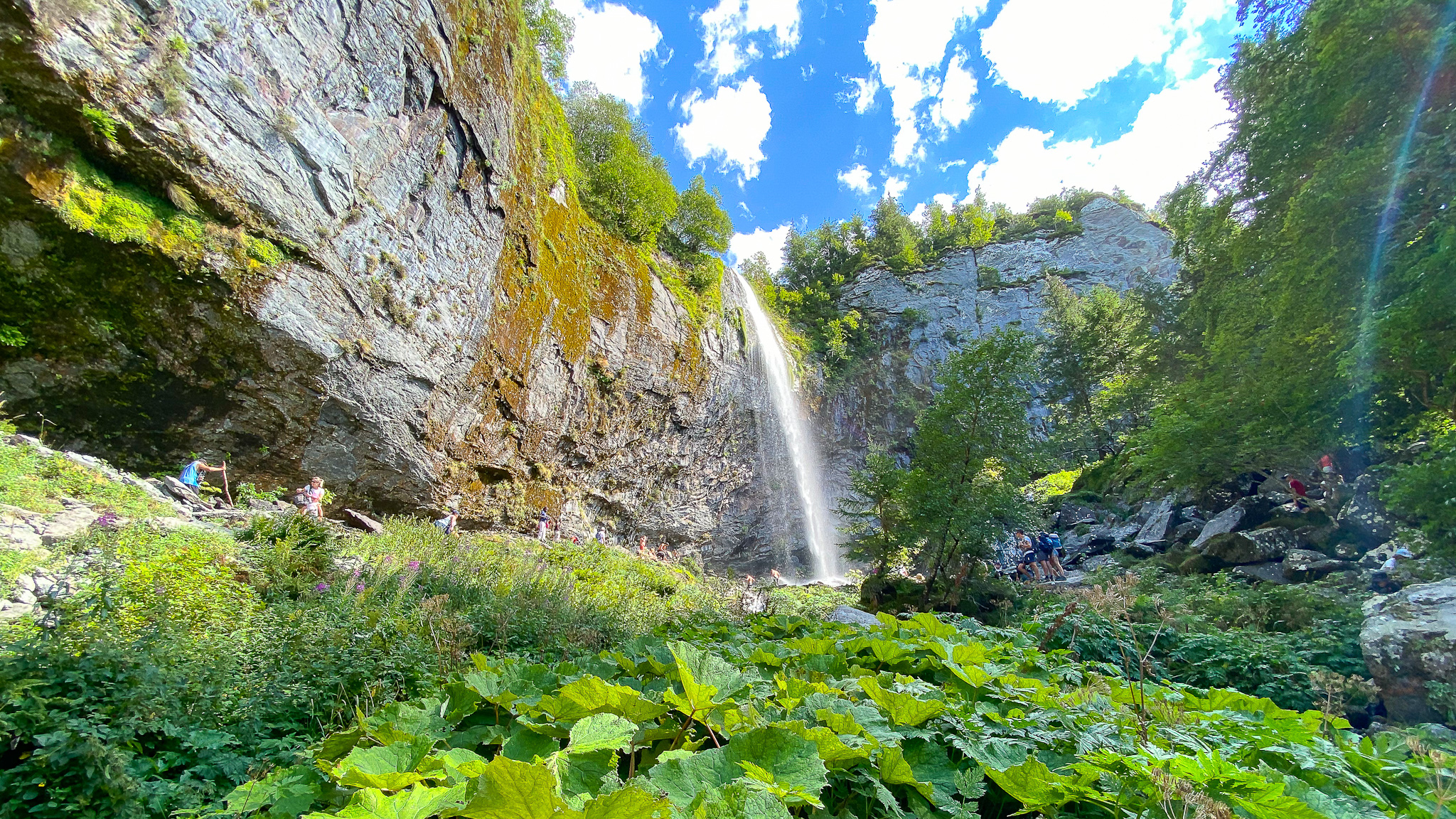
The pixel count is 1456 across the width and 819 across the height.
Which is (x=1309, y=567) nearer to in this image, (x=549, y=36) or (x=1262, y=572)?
(x=1262, y=572)

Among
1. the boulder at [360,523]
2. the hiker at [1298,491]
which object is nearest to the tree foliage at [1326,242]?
the hiker at [1298,491]

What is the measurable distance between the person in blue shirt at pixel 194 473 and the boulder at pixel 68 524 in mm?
2208

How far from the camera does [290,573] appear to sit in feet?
16.3

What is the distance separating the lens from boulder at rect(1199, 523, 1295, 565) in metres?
9.02

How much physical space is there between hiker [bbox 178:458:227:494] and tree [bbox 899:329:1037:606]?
1216cm

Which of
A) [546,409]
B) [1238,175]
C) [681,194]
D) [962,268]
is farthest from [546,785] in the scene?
[962,268]

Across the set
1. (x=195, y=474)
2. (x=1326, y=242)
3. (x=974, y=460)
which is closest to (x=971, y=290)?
(x=974, y=460)

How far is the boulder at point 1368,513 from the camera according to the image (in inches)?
325

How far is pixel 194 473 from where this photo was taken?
7.48m

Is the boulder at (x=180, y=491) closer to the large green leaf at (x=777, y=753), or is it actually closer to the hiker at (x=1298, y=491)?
the large green leaf at (x=777, y=753)

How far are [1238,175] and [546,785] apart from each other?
1588cm

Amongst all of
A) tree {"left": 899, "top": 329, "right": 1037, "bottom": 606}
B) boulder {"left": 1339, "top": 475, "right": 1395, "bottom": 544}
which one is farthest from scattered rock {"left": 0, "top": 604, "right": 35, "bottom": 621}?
boulder {"left": 1339, "top": 475, "right": 1395, "bottom": 544}

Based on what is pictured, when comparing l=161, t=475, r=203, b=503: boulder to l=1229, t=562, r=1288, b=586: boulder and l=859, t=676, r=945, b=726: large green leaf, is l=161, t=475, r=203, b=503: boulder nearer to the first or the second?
l=859, t=676, r=945, b=726: large green leaf

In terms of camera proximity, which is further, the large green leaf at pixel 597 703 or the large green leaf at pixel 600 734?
the large green leaf at pixel 597 703
